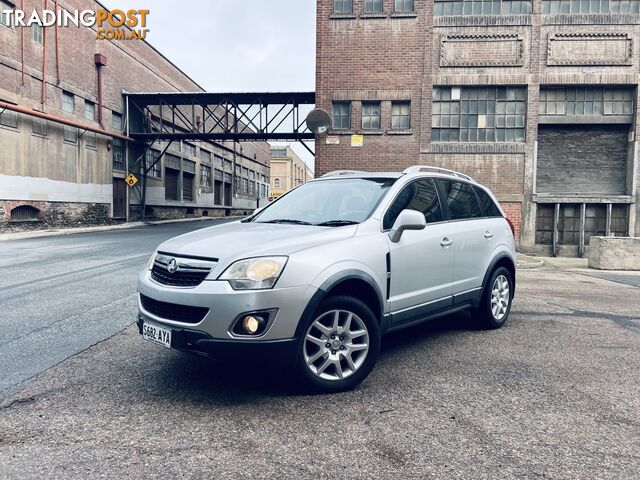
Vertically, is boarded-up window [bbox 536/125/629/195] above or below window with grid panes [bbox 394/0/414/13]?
below

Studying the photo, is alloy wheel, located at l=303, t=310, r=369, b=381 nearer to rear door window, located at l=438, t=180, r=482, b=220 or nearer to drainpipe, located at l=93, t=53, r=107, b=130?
rear door window, located at l=438, t=180, r=482, b=220

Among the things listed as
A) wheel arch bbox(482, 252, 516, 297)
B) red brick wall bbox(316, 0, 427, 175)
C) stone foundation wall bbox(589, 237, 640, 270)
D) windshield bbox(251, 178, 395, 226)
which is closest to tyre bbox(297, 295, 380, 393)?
windshield bbox(251, 178, 395, 226)

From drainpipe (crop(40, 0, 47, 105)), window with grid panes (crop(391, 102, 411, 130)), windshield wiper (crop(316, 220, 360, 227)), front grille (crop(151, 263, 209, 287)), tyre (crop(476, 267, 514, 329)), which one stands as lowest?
tyre (crop(476, 267, 514, 329))

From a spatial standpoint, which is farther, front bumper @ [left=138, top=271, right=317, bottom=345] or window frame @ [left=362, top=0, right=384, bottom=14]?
window frame @ [left=362, top=0, right=384, bottom=14]

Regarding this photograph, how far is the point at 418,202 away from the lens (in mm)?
4531

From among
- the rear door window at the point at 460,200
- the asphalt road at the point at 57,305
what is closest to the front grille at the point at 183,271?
the asphalt road at the point at 57,305

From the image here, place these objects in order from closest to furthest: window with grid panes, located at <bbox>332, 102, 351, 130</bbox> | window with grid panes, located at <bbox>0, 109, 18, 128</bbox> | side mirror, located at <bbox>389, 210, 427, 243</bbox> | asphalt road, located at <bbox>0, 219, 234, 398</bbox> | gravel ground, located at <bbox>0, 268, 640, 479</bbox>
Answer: gravel ground, located at <bbox>0, 268, 640, 479</bbox> < side mirror, located at <bbox>389, 210, 427, 243</bbox> < asphalt road, located at <bbox>0, 219, 234, 398</bbox> < window with grid panes, located at <bbox>332, 102, 351, 130</bbox> < window with grid panes, located at <bbox>0, 109, 18, 128</bbox>

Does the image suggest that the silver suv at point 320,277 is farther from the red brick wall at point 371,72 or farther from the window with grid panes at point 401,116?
the window with grid panes at point 401,116

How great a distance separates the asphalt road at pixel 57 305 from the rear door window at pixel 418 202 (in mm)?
3127

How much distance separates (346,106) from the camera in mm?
18469

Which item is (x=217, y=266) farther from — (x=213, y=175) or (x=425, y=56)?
(x=213, y=175)

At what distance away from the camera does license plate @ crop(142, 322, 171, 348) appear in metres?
3.33

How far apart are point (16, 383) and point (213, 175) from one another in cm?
4335

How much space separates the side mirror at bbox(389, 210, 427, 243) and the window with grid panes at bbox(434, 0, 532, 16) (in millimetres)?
16270
